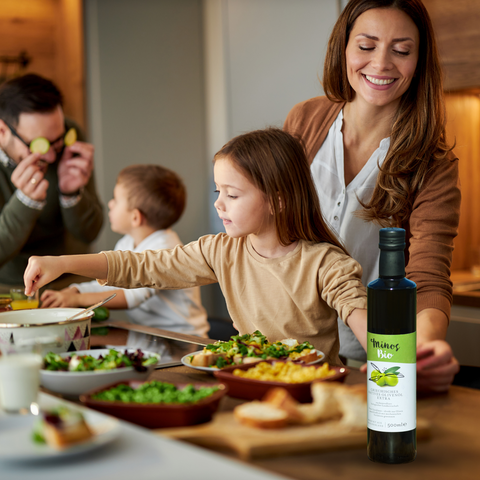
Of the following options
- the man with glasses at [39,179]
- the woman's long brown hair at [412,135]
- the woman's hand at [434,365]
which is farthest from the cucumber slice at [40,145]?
the woman's hand at [434,365]

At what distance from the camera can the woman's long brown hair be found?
56.7 inches

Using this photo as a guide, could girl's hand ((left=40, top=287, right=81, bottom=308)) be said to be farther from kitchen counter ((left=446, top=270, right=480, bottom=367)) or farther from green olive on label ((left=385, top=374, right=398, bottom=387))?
kitchen counter ((left=446, top=270, right=480, bottom=367))

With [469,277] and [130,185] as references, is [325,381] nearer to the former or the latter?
[130,185]

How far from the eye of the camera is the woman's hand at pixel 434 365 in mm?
866

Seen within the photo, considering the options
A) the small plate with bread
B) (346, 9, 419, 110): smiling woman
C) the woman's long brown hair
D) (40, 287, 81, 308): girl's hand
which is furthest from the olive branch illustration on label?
(40, 287, 81, 308): girl's hand

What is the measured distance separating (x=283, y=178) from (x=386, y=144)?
0.34 m

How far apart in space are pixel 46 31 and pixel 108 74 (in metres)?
0.45

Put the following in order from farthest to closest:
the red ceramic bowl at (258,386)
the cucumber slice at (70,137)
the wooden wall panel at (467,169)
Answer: the wooden wall panel at (467,169), the cucumber slice at (70,137), the red ceramic bowl at (258,386)

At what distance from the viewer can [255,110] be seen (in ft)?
11.9

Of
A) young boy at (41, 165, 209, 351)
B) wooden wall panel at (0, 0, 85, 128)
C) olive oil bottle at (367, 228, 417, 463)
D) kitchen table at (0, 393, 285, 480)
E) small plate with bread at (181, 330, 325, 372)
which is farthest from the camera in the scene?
wooden wall panel at (0, 0, 85, 128)

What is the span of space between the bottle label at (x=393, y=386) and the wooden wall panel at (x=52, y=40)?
10.6ft

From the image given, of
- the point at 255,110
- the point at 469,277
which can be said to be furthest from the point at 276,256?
the point at 255,110

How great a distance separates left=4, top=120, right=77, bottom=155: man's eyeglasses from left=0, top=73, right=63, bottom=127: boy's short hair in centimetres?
6

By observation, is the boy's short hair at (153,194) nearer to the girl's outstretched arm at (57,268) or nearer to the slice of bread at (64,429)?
the girl's outstretched arm at (57,268)
